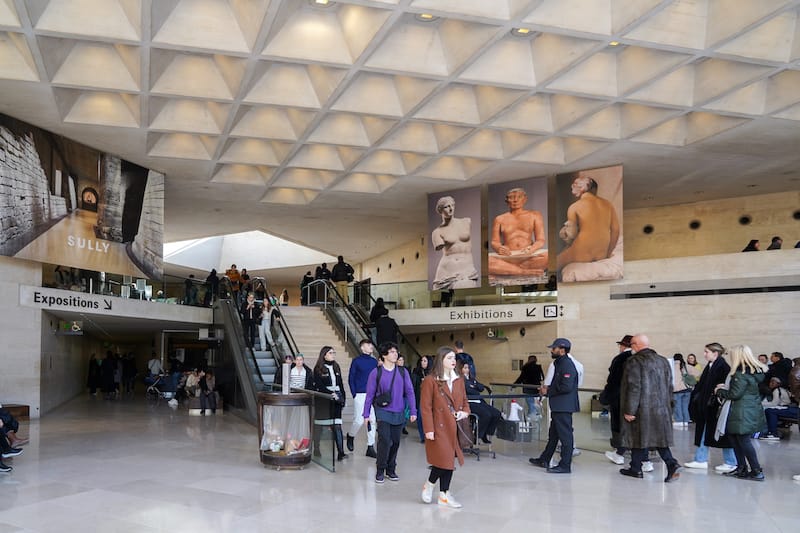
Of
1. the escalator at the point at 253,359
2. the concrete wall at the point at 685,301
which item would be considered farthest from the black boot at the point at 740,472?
the concrete wall at the point at 685,301

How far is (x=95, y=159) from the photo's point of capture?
16.4 m

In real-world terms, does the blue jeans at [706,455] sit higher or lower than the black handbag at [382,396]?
lower

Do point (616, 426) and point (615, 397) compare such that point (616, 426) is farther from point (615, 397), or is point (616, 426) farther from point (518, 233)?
point (518, 233)

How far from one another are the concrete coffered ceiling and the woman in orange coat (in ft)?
20.4

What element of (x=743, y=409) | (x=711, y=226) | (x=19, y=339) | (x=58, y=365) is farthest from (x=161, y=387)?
(x=711, y=226)

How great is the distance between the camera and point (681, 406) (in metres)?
13.8

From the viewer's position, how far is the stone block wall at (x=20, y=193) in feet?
45.3

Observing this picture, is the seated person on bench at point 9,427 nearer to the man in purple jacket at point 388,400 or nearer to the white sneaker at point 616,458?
the man in purple jacket at point 388,400

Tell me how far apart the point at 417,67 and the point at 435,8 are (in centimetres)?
207

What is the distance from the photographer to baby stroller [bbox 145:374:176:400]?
61.2ft

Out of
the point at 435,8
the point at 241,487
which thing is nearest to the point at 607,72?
the point at 435,8

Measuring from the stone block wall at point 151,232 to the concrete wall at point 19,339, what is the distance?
302 centimetres

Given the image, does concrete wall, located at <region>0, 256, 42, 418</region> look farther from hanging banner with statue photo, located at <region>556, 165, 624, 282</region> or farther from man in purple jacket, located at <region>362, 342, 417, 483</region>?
hanging banner with statue photo, located at <region>556, 165, 624, 282</region>

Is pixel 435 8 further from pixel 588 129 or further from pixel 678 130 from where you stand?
pixel 678 130
